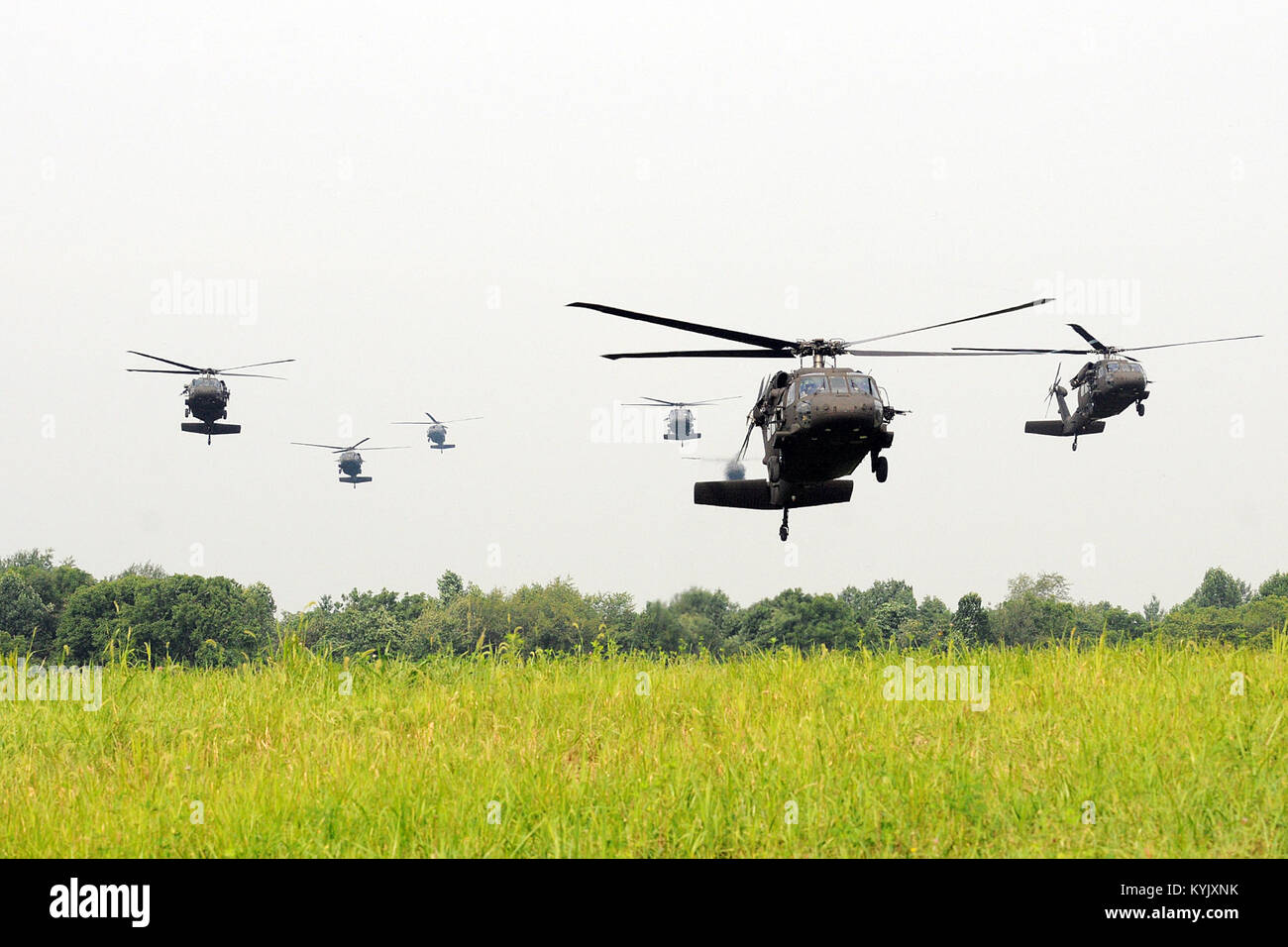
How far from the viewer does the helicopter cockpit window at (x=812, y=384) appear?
1541cm

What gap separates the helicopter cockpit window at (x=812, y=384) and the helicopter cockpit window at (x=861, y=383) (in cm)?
41

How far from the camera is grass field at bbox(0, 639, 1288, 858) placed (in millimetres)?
7949

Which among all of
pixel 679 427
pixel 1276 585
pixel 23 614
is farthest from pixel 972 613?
pixel 23 614

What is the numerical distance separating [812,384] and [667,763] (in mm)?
7749

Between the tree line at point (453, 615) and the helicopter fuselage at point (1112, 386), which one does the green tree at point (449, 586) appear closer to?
the tree line at point (453, 615)

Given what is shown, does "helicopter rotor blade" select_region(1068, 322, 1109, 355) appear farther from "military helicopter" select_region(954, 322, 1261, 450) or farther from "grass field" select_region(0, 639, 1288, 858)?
"grass field" select_region(0, 639, 1288, 858)

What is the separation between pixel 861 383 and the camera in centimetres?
1555

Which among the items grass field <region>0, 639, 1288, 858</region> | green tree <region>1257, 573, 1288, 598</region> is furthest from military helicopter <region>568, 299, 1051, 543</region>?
green tree <region>1257, 573, 1288, 598</region>

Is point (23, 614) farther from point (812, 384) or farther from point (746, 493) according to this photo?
point (812, 384)

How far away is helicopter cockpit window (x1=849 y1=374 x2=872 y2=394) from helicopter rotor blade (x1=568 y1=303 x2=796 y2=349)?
1335mm

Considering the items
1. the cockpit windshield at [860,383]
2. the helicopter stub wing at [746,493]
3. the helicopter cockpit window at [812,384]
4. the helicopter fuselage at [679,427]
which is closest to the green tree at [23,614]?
the helicopter fuselage at [679,427]

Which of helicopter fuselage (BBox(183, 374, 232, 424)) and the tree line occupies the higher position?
helicopter fuselage (BBox(183, 374, 232, 424))

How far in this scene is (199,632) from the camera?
8744cm
